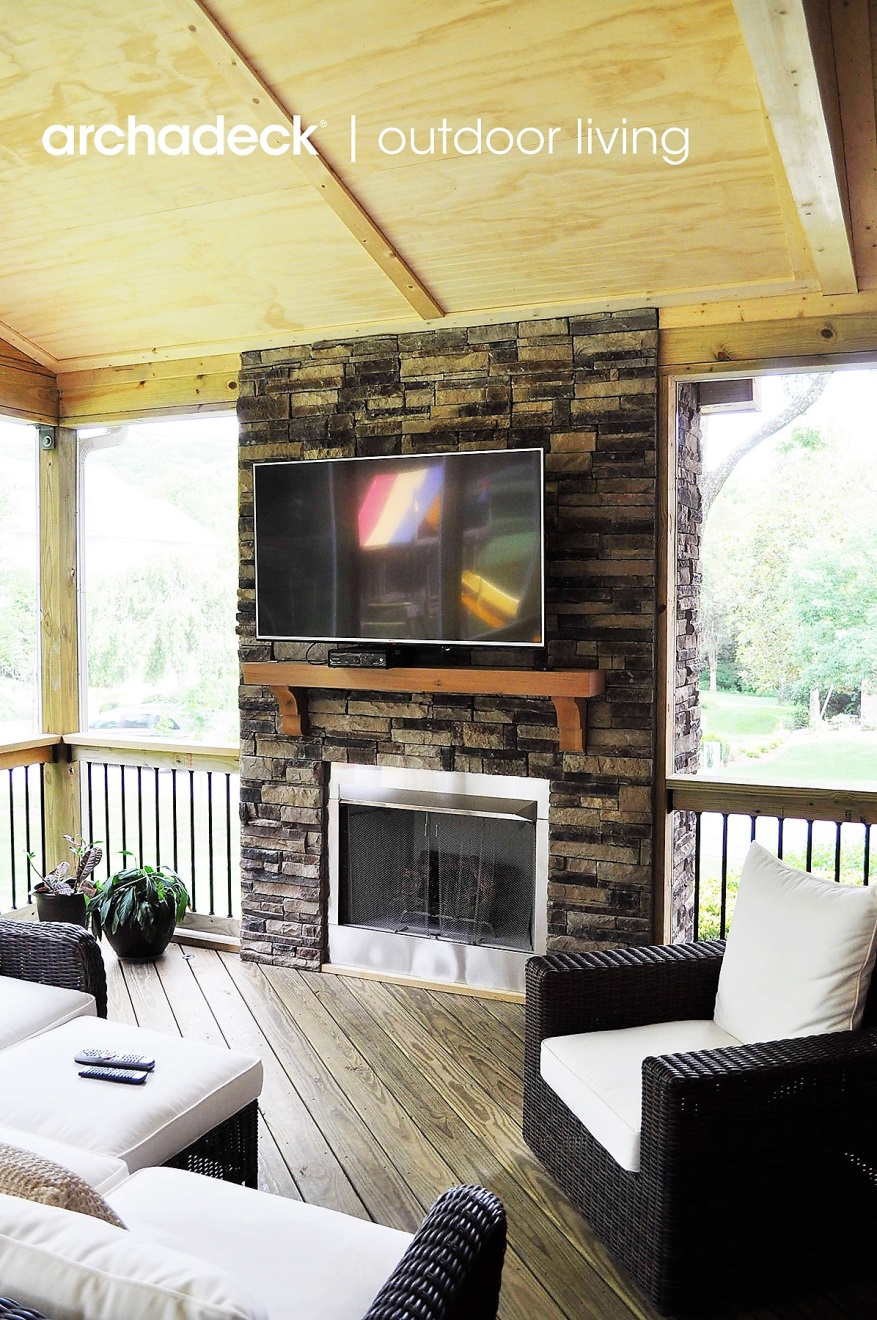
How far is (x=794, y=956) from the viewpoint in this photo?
2.50 m

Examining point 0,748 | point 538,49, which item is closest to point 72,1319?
point 538,49

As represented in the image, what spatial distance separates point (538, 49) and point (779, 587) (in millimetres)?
2000

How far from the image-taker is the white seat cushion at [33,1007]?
108 inches

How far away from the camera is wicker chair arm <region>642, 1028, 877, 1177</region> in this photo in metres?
2.18

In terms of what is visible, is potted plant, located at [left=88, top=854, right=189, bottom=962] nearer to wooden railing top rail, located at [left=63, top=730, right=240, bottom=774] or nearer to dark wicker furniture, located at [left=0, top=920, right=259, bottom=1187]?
wooden railing top rail, located at [left=63, top=730, right=240, bottom=774]

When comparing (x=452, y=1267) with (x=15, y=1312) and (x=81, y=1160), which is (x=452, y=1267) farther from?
(x=81, y=1160)

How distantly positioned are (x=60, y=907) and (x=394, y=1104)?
1986mm

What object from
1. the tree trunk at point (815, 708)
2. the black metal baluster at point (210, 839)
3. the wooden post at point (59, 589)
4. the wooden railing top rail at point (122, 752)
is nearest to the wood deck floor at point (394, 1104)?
the black metal baluster at point (210, 839)

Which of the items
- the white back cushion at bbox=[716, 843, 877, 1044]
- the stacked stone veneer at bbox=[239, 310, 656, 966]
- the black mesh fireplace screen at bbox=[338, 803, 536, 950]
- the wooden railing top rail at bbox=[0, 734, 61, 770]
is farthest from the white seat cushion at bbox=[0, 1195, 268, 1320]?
the wooden railing top rail at bbox=[0, 734, 61, 770]

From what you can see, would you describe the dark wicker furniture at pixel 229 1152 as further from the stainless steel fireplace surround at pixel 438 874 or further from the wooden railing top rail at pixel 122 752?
the wooden railing top rail at pixel 122 752

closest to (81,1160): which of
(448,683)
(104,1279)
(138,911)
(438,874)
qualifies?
(104,1279)

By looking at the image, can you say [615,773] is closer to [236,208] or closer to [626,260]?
[626,260]

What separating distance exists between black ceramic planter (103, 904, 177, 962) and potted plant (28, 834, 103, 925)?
167 mm

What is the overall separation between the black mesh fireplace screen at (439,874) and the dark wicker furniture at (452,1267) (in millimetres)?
2465
